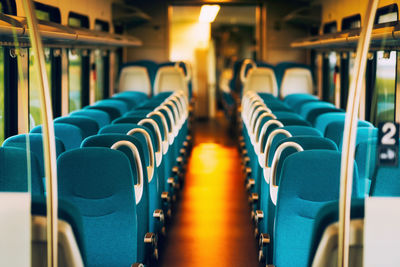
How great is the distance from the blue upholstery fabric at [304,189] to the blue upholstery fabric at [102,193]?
92 centimetres

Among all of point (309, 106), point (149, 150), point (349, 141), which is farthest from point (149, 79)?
point (349, 141)

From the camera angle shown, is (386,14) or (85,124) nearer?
(85,124)

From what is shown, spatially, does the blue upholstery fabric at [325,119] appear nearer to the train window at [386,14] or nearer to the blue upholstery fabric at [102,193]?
the train window at [386,14]

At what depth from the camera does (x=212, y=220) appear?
666 cm

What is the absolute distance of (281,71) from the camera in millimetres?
11836

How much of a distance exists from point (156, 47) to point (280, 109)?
7342 mm

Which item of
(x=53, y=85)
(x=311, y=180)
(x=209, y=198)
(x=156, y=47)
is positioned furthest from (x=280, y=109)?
(x=156, y=47)

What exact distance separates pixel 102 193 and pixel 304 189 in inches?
47.4

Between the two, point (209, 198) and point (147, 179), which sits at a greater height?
point (147, 179)

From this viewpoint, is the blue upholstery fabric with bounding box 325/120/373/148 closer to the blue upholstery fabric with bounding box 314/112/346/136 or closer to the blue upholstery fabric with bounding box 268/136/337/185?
the blue upholstery fabric with bounding box 314/112/346/136

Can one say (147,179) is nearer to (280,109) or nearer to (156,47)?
(280,109)

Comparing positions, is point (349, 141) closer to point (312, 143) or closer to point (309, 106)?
point (312, 143)

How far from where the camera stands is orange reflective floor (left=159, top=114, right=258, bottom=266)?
5.45 m

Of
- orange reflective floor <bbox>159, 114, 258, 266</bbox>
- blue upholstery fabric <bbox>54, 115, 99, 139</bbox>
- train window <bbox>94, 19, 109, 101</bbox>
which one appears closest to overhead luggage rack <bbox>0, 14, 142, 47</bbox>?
blue upholstery fabric <bbox>54, 115, 99, 139</bbox>
